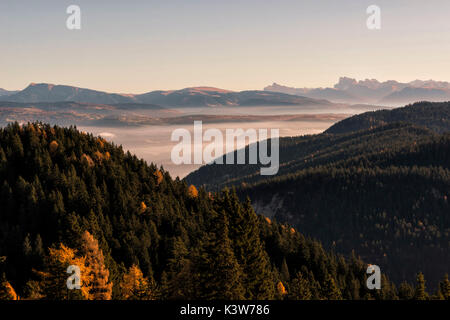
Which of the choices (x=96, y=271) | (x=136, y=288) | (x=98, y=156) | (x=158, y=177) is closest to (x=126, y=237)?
(x=136, y=288)

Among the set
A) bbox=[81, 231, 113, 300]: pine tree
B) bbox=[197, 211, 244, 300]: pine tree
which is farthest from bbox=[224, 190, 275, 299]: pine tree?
bbox=[81, 231, 113, 300]: pine tree

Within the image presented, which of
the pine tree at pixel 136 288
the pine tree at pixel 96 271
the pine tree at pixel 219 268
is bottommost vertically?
the pine tree at pixel 136 288

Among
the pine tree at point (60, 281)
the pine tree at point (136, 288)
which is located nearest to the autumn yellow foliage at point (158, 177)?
the pine tree at point (136, 288)

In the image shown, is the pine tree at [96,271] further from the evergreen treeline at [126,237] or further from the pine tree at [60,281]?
the pine tree at [60,281]

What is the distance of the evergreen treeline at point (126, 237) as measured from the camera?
136 ft

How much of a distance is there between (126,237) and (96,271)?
53633 mm

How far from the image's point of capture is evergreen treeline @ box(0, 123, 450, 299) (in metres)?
41.4

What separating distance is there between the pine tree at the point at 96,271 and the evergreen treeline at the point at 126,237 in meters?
0.13

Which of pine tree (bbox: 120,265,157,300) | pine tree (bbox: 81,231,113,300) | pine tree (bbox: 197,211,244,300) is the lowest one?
pine tree (bbox: 120,265,157,300)

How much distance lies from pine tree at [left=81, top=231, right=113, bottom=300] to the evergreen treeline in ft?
0.42

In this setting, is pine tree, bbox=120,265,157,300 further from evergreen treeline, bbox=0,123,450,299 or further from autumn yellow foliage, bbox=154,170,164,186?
autumn yellow foliage, bbox=154,170,164,186

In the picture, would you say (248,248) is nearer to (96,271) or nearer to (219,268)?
(219,268)

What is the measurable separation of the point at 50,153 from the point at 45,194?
32.0 metres
